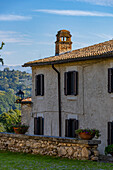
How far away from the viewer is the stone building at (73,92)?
1989 cm

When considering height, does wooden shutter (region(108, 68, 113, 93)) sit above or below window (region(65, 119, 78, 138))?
above

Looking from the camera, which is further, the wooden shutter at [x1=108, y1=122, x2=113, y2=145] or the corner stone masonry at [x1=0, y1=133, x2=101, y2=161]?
the wooden shutter at [x1=108, y1=122, x2=113, y2=145]

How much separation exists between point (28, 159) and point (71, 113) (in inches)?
252

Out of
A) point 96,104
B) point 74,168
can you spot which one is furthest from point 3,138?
point 74,168

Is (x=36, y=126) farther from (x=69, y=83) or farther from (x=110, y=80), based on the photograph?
(x=110, y=80)

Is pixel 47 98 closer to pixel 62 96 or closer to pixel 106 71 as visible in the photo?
pixel 62 96

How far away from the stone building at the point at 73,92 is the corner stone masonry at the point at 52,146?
3.74 m

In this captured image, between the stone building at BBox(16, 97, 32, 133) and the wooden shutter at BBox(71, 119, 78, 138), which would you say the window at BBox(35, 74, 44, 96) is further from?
the wooden shutter at BBox(71, 119, 78, 138)

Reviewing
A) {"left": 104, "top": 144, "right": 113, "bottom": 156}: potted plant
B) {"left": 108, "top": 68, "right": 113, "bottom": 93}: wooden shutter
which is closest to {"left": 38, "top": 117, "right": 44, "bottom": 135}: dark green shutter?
{"left": 108, "top": 68, "right": 113, "bottom": 93}: wooden shutter

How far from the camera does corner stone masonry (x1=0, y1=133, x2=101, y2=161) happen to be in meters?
15.2

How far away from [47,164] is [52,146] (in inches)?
78.4

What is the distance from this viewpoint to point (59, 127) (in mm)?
23391

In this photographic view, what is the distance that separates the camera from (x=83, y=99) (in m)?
21.6

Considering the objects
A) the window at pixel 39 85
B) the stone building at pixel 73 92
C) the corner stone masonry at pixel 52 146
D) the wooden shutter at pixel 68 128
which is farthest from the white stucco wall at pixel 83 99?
the corner stone masonry at pixel 52 146
